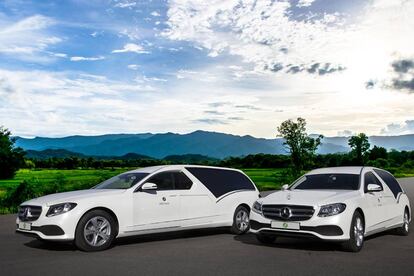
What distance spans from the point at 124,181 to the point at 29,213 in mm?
2120

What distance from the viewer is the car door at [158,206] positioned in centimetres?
1120

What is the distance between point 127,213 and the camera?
10984 millimetres

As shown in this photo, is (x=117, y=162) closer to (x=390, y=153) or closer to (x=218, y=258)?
(x=218, y=258)

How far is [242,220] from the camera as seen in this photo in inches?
536

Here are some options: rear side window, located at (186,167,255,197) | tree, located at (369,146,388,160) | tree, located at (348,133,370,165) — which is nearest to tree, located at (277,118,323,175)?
rear side window, located at (186,167,255,197)

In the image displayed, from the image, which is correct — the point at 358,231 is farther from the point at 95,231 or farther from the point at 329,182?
the point at 95,231

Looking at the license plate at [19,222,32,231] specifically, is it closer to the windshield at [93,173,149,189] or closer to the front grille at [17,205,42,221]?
the front grille at [17,205,42,221]

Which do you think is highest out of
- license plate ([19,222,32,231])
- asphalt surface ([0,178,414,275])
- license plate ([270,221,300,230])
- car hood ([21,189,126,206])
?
car hood ([21,189,126,206])

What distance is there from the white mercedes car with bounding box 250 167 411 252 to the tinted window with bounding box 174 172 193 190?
6.01ft

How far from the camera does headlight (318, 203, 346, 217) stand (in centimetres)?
1020

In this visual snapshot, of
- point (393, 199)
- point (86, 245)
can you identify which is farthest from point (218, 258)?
point (393, 199)

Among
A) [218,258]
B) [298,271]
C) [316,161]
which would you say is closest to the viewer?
[298,271]

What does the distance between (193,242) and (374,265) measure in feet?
13.6

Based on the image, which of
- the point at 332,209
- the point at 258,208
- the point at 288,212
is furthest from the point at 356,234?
the point at 258,208
